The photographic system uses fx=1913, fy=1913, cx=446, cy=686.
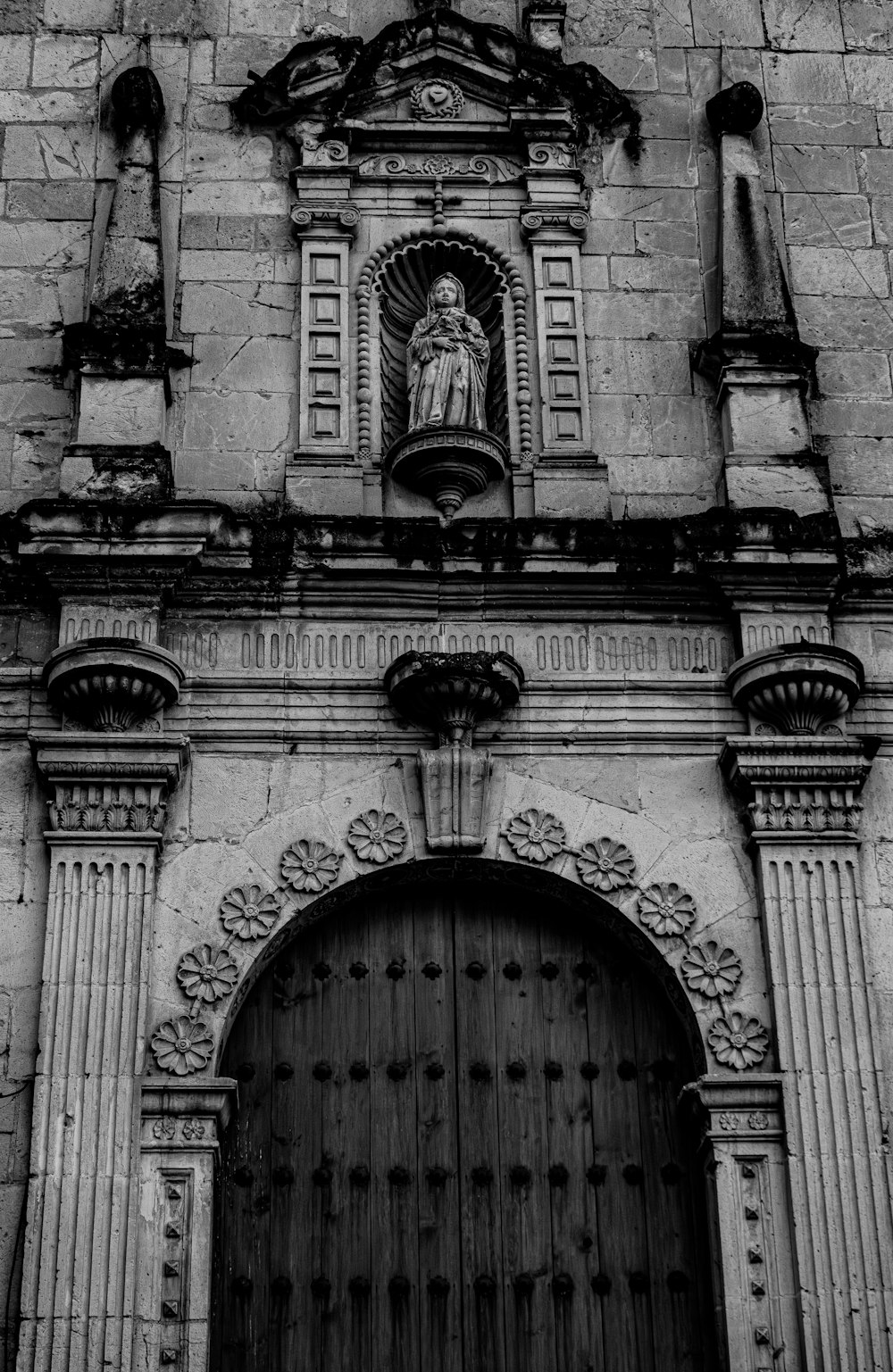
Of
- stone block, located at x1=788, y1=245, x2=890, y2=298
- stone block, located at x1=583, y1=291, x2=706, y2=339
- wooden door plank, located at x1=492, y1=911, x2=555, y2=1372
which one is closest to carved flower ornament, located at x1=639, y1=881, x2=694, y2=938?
wooden door plank, located at x1=492, y1=911, x2=555, y2=1372

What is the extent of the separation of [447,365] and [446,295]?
515mm

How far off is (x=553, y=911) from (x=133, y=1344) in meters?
2.75

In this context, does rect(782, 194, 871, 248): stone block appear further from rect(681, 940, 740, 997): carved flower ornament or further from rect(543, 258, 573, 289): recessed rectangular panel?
rect(681, 940, 740, 997): carved flower ornament

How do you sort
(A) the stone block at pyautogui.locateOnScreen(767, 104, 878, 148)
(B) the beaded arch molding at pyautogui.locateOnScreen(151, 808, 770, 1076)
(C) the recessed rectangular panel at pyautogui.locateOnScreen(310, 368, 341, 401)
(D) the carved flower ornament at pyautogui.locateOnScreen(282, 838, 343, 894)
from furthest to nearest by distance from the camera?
(A) the stone block at pyautogui.locateOnScreen(767, 104, 878, 148) → (C) the recessed rectangular panel at pyautogui.locateOnScreen(310, 368, 341, 401) → (D) the carved flower ornament at pyautogui.locateOnScreen(282, 838, 343, 894) → (B) the beaded arch molding at pyautogui.locateOnScreen(151, 808, 770, 1076)

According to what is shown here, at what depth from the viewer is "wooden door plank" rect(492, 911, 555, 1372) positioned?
838cm

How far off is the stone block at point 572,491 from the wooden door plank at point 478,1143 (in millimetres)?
2001

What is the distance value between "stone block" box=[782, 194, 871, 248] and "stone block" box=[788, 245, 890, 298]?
6 cm

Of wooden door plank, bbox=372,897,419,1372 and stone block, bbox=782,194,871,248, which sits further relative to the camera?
stone block, bbox=782,194,871,248

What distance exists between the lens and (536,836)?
896 cm

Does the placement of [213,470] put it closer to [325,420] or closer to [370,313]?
[325,420]

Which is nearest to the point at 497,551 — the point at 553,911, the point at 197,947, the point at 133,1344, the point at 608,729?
the point at 608,729

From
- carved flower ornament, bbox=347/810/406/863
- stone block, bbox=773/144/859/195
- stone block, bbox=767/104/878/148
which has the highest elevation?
stone block, bbox=767/104/878/148

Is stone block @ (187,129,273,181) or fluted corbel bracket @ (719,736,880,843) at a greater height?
stone block @ (187,129,273,181)

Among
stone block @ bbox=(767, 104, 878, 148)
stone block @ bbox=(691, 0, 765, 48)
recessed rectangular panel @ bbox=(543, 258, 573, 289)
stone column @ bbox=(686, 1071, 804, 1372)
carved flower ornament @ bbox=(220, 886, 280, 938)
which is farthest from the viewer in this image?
stone block @ bbox=(691, 0, 765, 48)
